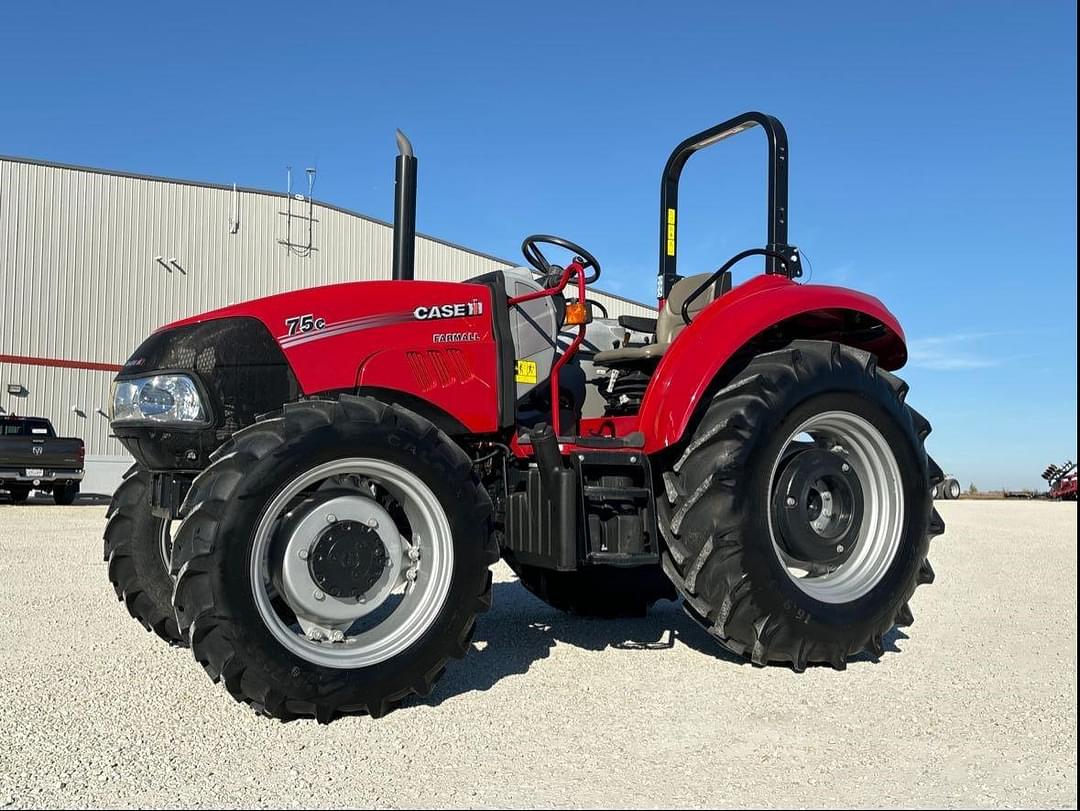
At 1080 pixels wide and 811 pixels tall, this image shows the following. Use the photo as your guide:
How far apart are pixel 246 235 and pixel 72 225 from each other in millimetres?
3744

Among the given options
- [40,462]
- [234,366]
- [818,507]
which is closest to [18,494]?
[40,462]

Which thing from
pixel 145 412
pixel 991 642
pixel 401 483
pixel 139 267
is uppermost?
pixel 139 267

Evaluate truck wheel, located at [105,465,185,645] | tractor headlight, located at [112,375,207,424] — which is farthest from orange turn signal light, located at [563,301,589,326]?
truck wheel, located at [105,465,185,645]

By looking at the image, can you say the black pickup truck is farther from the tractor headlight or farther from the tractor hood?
the tractor headlight

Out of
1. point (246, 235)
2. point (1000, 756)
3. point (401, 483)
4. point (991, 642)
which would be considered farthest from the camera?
point (246, 235)

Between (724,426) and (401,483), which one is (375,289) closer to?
(401,483)

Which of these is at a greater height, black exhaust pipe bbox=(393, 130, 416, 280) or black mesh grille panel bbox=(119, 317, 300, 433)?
black exhaust pipe bbox=(393, 130, 416, 280)

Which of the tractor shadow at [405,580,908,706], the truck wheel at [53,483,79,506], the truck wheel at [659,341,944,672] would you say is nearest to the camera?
the truck wheel at [659,341,944,672]

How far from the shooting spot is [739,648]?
417 centimetres

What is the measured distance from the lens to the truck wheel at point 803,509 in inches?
162

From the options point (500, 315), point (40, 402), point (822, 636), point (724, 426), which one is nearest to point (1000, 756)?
point (822, 636)

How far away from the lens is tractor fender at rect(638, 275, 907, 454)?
4.31 metres

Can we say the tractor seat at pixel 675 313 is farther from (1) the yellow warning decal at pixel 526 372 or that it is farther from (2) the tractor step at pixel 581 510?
(2) the tractor step at pixel 581 510

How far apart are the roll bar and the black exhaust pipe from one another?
1.48 meters
